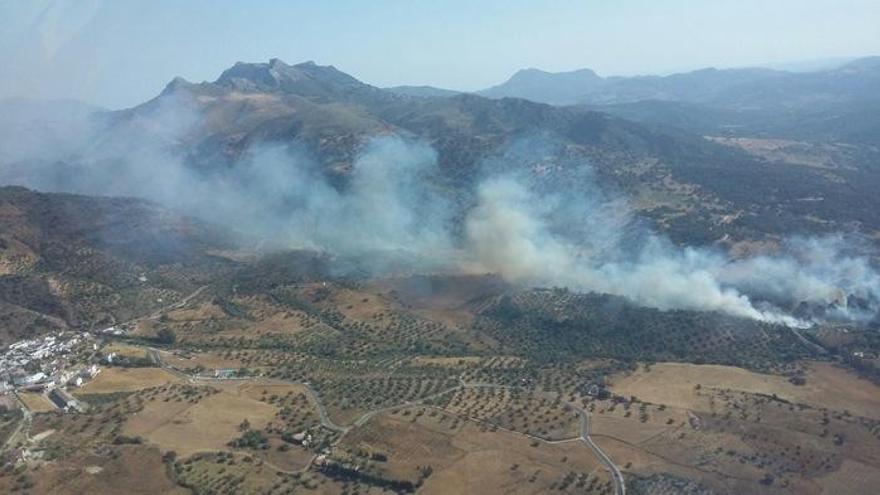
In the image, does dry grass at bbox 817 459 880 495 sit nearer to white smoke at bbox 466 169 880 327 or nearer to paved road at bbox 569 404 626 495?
paved road at bbox 569 404 626 495

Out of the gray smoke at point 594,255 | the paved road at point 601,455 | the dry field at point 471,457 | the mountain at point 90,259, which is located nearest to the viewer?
the paved road at point 601,455

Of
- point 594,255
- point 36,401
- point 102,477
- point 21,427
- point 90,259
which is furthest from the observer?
point 594,255

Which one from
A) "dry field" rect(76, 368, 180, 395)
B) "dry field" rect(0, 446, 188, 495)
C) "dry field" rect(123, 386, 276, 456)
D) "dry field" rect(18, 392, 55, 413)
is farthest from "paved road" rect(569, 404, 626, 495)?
"dry field" rect(18, 392, 55, 413)

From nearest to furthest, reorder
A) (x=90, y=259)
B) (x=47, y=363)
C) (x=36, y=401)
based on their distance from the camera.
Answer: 1. (x=36, y=401)
2. (x=47, y=363)
3. (x=90, y=259)

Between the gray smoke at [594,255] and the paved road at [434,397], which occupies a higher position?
the gray smoke at [594,255]

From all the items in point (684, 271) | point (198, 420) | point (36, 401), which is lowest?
point (198, 420)

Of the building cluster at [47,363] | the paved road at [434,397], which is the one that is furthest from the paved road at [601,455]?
the building cluster at [47,363]

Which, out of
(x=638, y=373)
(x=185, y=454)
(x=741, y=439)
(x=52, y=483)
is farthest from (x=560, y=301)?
(x=52, y=483)

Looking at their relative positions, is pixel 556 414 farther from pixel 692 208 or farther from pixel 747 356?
pixel 692 208

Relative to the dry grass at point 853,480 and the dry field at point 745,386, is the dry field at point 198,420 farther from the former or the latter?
the dry grass at point 853,480

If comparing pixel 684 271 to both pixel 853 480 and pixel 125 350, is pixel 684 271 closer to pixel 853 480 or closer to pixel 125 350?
pixel 853 480

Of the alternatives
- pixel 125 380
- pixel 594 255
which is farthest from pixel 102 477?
pixel 594 255
